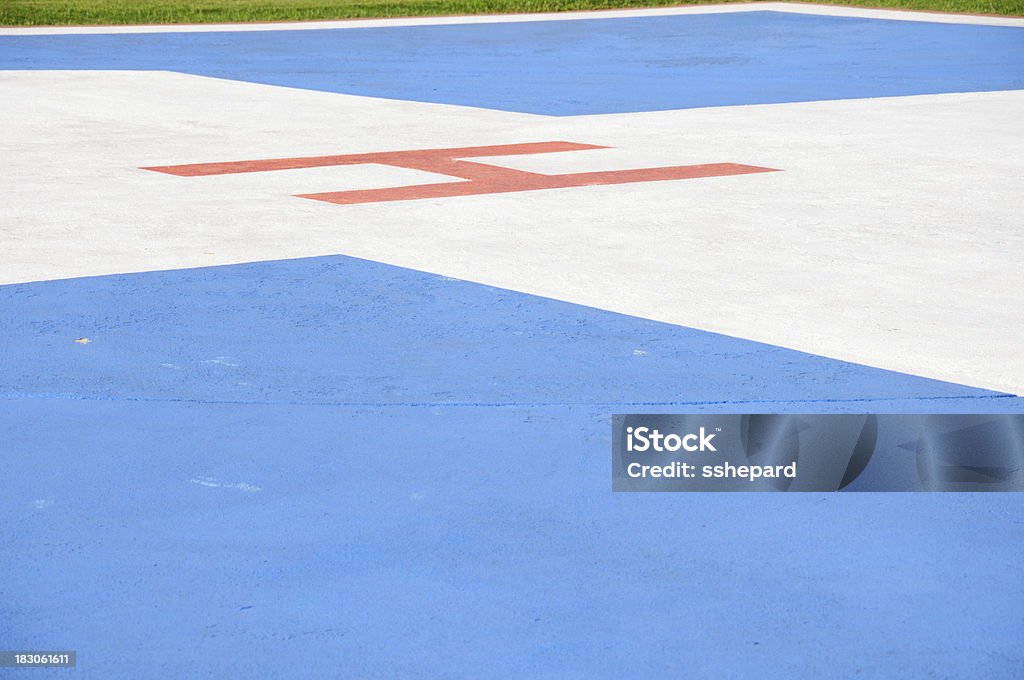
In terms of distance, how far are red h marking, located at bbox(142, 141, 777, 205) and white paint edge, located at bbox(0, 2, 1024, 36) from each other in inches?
564

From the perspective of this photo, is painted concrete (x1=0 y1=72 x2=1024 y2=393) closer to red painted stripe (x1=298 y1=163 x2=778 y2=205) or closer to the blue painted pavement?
red painted stripe (x1=298 y1=163 x2=778 y2=205)

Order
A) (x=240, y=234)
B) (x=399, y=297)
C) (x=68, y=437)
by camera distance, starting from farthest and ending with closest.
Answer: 1. (x=240, y=234)
2. (x=399, y=297)
3. (x=68, y=437)

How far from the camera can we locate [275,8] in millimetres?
29016

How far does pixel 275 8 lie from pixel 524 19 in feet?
15.6

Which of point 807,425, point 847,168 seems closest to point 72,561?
point 807,425

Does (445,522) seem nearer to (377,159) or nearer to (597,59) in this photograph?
(377,159)

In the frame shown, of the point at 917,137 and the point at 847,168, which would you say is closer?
the point at 847,168

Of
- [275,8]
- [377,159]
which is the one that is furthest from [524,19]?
[377,159]

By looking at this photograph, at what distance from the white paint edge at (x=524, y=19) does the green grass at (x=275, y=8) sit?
620mm

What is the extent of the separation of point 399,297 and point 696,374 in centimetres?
199

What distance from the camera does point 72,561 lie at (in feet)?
14.6

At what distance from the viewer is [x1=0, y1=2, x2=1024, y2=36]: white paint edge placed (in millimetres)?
26281

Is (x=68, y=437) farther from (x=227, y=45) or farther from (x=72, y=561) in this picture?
(x=227, y=45)

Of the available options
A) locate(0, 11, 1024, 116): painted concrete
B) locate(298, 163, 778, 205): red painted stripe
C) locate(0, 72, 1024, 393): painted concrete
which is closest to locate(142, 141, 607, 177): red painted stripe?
locate(0, 72, 1024, 393): painted concrete
